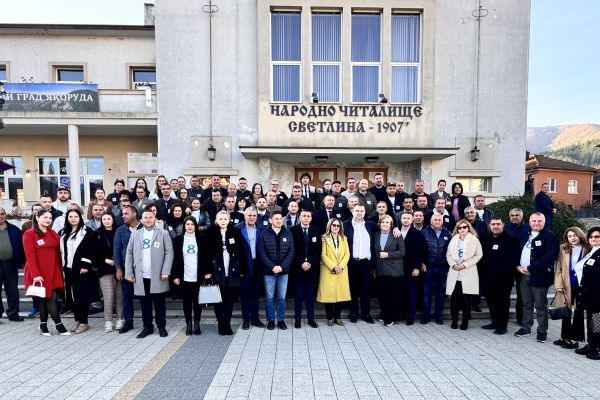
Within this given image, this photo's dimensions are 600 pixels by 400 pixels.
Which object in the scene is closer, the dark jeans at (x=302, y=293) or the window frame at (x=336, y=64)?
the dark jeans at (x=302, y=293)

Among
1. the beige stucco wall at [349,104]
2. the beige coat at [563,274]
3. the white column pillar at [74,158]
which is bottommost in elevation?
the beige coat at [563,274]

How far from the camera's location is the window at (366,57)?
11305 millimetres

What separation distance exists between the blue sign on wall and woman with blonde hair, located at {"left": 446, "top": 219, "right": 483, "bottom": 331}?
1235cm

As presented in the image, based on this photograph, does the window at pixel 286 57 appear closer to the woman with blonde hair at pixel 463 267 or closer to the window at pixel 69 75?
the woman with blonde hair at pixel 463 267

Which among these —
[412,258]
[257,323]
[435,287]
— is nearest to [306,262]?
[257,323]

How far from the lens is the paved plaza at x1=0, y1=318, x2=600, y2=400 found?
12.2 ft

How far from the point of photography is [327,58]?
11414mm

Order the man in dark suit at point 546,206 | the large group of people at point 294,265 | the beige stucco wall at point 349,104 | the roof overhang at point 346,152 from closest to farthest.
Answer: the large group of people at point 294,265 < the man in dark suit at point 546,206 < the roof overhang at point 346,152 < the beige stucco wall at point 349,104

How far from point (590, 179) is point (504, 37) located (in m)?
45.3

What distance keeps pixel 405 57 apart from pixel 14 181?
16395mm

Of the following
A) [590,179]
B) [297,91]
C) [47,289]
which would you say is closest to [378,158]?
[297,91]

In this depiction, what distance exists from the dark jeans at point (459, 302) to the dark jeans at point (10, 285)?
7770 mm

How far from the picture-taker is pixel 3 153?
44.2 ft

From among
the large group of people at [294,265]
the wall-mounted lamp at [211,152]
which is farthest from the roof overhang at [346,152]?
the large group of people at [294,265]
